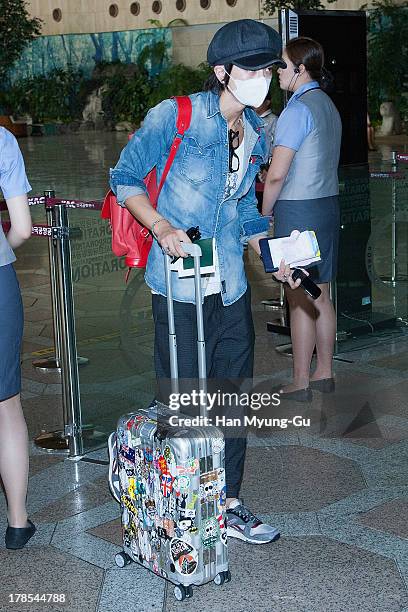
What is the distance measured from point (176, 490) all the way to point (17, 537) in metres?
0.88

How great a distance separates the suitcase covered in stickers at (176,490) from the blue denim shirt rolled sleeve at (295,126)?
1.89 meters

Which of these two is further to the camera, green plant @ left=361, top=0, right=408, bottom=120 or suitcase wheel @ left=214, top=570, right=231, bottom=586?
green plant @ left=361, top=0, right=408, bottom=120

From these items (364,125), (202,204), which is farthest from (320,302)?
(202,204)

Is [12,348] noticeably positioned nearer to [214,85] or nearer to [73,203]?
[214,85]

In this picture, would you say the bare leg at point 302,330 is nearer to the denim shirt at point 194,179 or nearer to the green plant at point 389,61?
the denim shirt at point 194,179

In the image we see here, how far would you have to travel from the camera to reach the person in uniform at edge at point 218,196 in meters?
3.37

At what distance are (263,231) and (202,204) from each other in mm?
343

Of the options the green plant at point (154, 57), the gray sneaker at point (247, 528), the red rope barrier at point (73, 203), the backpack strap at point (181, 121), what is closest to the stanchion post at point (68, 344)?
the red rope barrier at point (73, 203)

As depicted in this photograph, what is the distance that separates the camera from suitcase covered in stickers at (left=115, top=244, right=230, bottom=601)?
324cm

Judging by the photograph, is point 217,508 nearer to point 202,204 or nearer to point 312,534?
point 312,534

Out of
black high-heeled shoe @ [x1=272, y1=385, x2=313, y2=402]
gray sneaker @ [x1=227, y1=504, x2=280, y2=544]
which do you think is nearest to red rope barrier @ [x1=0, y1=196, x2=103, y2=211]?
black high-heeled shoe @ [x1=272, y1=385, x2=313, y2=402]

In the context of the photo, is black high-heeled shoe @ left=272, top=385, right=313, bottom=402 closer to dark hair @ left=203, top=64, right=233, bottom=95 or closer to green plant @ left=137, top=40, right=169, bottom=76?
dark hair @ left=203, top=64, right=233, bottom=95

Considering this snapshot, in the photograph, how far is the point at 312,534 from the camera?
3854 millimetres

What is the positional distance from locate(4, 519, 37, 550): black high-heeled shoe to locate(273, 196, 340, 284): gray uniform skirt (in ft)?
6.64
